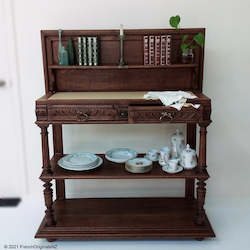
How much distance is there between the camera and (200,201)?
2.21m

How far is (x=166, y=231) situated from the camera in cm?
221

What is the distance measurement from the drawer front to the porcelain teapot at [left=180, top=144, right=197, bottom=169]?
0.52 m

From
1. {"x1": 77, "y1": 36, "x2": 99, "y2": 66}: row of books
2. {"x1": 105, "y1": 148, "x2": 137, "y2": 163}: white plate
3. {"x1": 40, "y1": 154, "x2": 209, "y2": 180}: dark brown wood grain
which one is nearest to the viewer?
{"x1": 40, "y1": 154, "x2": 209, "y2": 180}: dark brown wood grain

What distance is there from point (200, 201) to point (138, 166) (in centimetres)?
44

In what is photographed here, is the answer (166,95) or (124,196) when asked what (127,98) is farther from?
(124,196)

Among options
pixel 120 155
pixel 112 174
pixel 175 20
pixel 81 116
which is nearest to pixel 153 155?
pixel 120 155

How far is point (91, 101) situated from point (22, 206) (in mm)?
1127

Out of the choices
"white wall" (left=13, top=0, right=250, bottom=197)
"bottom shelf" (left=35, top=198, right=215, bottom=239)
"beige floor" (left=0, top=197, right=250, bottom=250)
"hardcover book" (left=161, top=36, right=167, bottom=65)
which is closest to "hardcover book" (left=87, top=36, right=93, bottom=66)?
"white wall" (left=13, top=0, right=250, bottom=197)

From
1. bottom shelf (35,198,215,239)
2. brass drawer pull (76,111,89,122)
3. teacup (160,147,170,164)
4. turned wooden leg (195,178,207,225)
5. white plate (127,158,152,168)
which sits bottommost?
bottom shelf (35,198,215,239)

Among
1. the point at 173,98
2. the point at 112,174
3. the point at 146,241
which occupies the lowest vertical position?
the point at 146,241

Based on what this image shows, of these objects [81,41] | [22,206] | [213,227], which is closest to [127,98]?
[81,41]

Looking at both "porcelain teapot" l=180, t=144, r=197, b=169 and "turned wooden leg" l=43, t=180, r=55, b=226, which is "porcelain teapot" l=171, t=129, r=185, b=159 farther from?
"turned wooden leg" l=43, t=180, r=55, b=226

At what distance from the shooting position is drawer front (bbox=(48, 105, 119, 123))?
2.06m

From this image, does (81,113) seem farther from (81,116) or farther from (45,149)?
(45,149)
